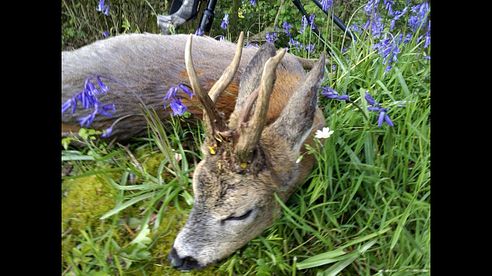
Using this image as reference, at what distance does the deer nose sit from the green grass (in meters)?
0.03

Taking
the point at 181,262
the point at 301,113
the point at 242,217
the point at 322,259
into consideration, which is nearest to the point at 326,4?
the point at 301,113

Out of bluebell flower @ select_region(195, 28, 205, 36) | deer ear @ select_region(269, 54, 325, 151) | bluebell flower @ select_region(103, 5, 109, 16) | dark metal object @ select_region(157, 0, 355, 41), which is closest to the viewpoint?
deer ear @ select_region(269, 54, 325, 151)

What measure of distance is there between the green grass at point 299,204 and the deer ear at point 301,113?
11cm

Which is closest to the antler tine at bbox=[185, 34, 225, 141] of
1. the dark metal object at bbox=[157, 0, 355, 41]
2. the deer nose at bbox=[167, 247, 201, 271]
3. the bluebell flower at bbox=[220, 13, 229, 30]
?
the deer nose at bbox=[167, 247, 201, 271]

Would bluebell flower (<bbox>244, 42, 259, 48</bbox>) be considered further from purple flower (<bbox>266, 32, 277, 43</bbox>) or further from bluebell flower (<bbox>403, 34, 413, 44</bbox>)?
bluebell flower (<bbox>403, 34, 413, 44</bbox>)

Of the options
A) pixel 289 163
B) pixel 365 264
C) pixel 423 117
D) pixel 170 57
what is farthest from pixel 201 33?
pixel 365 264

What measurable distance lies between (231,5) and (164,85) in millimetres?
625

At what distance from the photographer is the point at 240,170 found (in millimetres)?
1952

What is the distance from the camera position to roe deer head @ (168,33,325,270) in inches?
73.4

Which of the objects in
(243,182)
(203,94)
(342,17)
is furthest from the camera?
(342,17)

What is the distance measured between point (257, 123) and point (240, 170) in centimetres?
23

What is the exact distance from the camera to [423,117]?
224 centimetres

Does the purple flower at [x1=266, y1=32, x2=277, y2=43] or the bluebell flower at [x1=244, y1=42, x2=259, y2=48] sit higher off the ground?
the purple flower at [x1=266, y1=32, x2=277, y2=43]

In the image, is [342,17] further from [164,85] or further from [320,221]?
[320,221]
